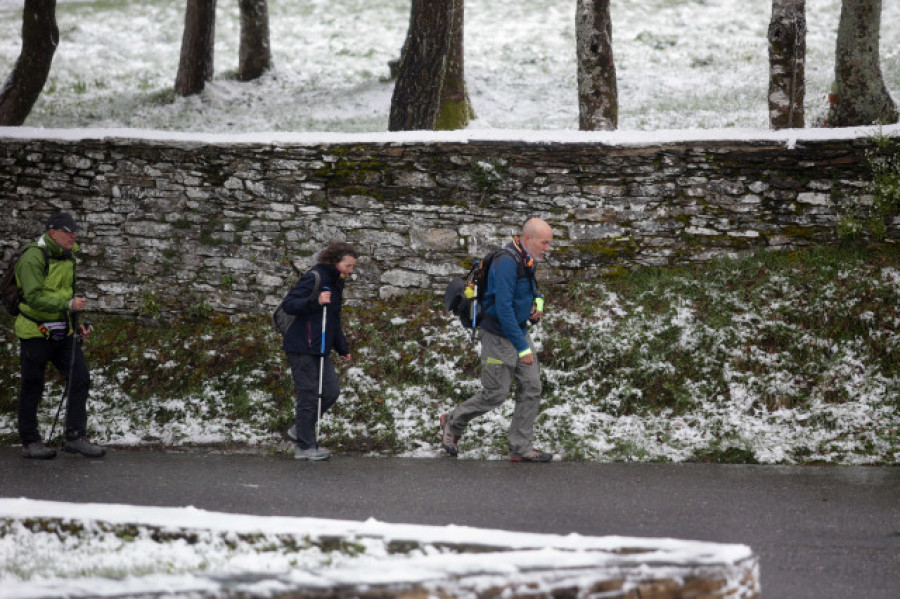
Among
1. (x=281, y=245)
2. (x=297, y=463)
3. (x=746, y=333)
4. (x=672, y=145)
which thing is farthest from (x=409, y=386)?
(x=672, y=145)

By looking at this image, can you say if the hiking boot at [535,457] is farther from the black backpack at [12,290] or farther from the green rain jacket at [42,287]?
the black backpack at [12,290]

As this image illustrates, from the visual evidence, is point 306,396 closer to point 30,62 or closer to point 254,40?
point 30,62

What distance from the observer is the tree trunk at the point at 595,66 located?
37.7 feet

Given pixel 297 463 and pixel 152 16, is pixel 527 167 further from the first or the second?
pixel 152 16

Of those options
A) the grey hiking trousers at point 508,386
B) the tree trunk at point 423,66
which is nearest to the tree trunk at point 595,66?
the tree trunk at point 423,66

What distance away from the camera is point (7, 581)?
13.5 ft

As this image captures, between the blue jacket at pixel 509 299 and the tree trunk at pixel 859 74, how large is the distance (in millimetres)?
6348

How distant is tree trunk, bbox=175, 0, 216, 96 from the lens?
692 inches

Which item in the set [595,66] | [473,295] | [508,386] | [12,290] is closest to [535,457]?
[508,386]

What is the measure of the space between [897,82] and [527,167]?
906cm

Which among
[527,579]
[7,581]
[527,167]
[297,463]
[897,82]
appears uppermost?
[897,82]

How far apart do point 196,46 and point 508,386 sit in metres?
13.3

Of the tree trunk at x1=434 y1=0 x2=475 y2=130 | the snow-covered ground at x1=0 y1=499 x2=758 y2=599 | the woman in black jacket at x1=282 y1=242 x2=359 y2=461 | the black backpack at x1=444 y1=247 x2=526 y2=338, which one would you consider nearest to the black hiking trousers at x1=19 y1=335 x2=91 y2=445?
the woman in black jacket at x1=282 y1=242 x2=359 y2=461

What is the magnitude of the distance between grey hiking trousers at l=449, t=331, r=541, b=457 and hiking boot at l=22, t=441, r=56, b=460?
3.52 metres
